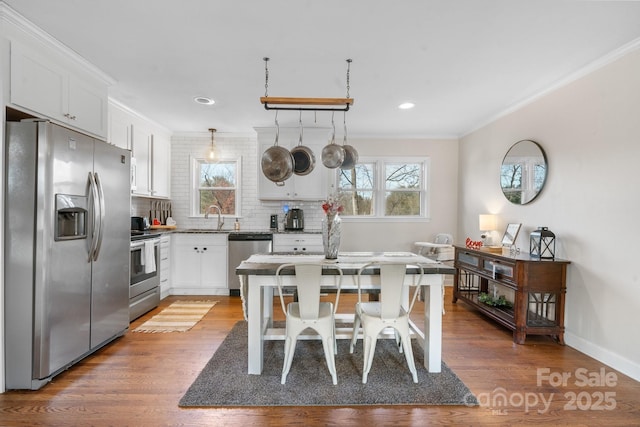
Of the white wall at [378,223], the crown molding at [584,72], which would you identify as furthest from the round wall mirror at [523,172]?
the white wall at [378,223]

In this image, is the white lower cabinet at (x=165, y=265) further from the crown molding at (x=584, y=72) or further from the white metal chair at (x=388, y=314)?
the crown molding at (x=584, y=72)

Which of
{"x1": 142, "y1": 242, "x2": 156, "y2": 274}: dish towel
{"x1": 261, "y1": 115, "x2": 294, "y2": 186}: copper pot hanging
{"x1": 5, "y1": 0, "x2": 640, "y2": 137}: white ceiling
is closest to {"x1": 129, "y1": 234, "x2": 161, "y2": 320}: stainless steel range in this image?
{"x1": 142, "y1": 242, "x2": 156, "y2": 274}: dish towel

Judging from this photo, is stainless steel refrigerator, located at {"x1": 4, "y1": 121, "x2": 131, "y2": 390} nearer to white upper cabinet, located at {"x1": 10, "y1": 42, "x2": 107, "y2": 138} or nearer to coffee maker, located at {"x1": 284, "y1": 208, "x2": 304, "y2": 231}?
white upper cabinet, located at {"x1": 10, "y1": 42, "x2": 107, "y2": 138}

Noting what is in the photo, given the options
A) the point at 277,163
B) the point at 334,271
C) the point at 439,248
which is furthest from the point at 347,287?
the point at 439,248

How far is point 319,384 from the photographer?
7.61 feet

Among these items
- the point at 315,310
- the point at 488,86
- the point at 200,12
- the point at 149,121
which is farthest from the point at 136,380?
the point at 488,86

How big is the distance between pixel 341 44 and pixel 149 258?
3172 millimetres

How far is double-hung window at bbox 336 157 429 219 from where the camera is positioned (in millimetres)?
5461

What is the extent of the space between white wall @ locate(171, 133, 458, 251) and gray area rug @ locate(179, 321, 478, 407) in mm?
2674

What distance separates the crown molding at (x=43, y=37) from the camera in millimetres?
2136

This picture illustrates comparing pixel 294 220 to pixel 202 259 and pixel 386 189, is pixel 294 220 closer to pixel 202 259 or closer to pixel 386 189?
pixel 202 259

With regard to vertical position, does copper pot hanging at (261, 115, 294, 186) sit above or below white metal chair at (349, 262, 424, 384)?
above

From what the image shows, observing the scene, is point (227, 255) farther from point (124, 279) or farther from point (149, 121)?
point (149, 121)

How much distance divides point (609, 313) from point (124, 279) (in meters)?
4.28
